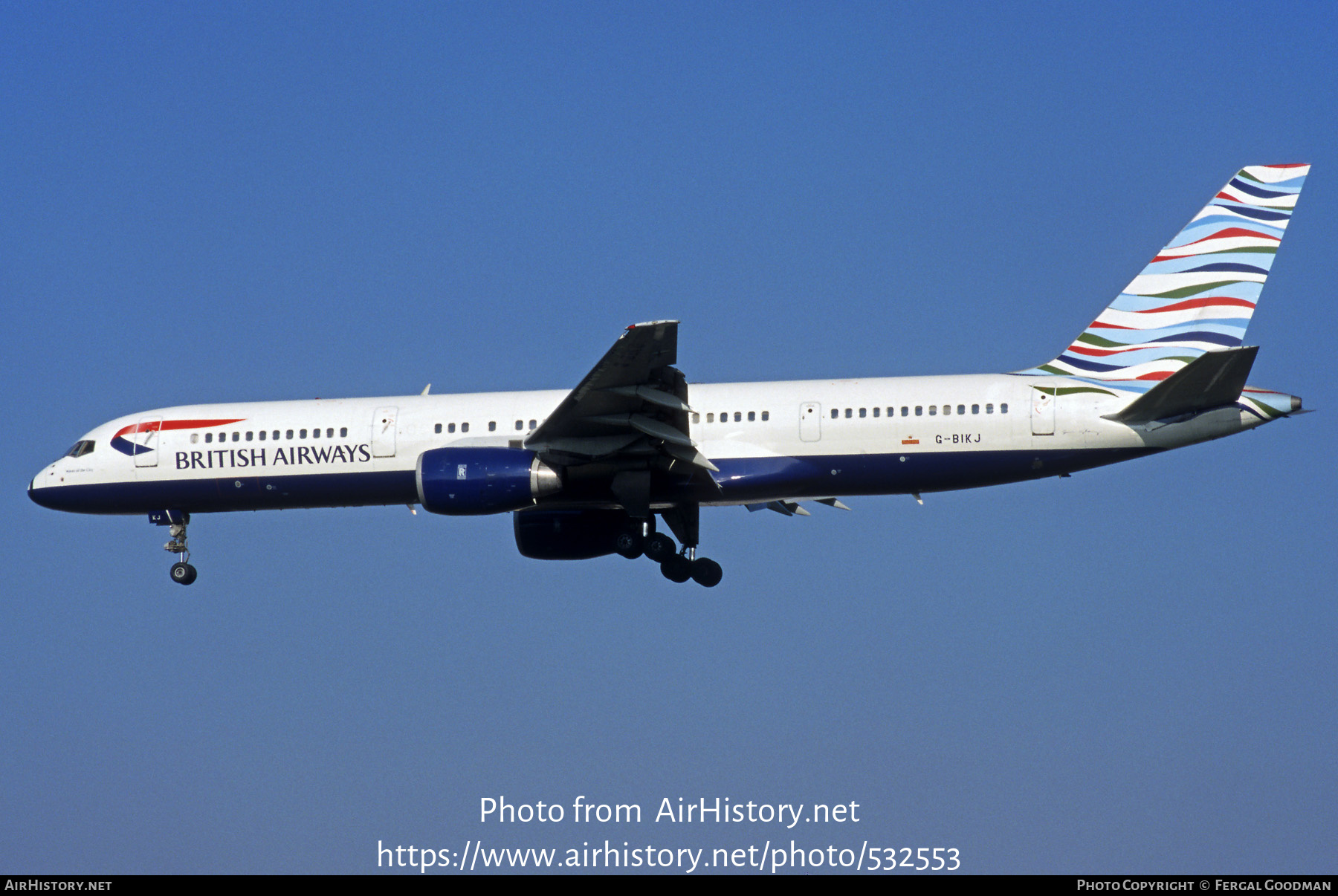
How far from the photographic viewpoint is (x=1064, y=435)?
30.3 meters

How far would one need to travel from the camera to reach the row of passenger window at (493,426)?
3228 centimetres

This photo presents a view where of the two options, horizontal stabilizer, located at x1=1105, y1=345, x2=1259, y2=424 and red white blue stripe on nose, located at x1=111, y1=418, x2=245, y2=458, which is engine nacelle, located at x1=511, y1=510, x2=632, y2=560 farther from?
horizontal stabilizer, located at x1=1105, y1=345, x2=1259, y2=424

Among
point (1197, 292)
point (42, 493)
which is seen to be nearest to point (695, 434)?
point (1197, 292)

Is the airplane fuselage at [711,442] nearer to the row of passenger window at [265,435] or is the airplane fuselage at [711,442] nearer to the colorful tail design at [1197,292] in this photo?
the row of passenger window at [265,435]

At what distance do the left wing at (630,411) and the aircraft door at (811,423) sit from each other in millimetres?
1889

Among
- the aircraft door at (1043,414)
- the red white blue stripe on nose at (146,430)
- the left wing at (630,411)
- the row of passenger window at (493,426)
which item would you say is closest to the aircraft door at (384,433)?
the row of passenger window at (493,426)

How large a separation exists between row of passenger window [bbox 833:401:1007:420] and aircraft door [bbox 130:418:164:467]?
47.3 feet

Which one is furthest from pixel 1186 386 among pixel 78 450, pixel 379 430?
pixel 78 450

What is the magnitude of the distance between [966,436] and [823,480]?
285cm

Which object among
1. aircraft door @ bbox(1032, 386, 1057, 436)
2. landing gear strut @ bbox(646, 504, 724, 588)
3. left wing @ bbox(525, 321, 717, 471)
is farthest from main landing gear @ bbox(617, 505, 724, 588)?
aircraft door @ bbox(1032, 386, 1057, 436)

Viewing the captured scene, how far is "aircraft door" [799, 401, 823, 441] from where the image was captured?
31094 millimetres

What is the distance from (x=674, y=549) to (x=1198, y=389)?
35.9 feet
